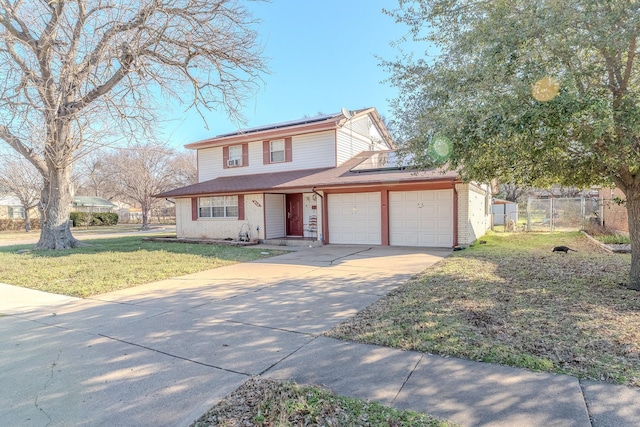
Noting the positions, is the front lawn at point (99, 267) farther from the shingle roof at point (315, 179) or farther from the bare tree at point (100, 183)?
the bare tree at point (100, 183)

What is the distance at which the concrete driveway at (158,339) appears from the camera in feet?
9.84

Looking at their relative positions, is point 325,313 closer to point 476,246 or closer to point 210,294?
point 210,294

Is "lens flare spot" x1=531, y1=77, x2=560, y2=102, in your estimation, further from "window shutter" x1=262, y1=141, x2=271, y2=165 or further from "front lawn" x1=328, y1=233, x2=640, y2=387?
"window shutter" x1=262, y1=141, x2=271, y2=165

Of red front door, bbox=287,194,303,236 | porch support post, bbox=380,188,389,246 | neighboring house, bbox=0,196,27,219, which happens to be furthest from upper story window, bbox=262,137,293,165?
neighboring house, bbox=0,196,27,219

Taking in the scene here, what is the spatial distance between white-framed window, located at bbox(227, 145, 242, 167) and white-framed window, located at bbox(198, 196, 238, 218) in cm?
229

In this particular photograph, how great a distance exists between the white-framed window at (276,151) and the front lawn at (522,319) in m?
11.0

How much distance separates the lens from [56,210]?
14.2 metres

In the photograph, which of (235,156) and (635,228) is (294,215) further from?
(635,228)

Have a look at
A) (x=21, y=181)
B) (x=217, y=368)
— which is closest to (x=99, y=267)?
(x=217, y=368)

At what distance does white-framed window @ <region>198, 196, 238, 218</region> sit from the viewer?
17.2m

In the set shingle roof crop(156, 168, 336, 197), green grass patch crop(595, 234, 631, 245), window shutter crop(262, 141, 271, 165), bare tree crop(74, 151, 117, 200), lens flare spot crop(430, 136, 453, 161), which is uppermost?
bare tree crop(74, 151, 117, 200)

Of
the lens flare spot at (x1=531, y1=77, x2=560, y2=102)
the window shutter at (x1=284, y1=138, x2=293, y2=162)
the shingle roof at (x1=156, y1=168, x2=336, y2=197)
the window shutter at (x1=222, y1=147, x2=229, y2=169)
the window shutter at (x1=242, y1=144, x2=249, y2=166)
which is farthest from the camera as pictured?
the window shutter at (x1=222, y1=147, x2=229, y2=169)

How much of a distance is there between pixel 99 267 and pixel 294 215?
879cm

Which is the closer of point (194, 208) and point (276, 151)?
point (276, 151)
